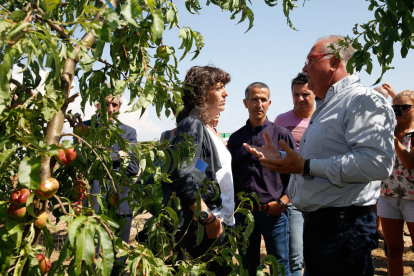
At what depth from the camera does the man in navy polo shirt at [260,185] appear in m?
3.23

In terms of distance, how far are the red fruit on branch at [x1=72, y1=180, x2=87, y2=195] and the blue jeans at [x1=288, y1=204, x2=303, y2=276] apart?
98.0 inches

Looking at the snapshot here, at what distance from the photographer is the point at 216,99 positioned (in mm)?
2758

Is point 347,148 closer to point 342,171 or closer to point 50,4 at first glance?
point 342,171

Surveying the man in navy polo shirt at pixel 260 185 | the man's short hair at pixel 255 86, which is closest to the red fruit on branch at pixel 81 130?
the man in navy polo shirt at pixel 260 185

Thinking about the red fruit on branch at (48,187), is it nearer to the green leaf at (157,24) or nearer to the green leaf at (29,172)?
the green leaf at (29,172)

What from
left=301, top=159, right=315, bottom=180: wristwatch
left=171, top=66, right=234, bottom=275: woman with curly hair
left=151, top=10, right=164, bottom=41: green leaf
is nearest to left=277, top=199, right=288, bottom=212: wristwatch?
left=171, top=66, right=234, bottom=275: woman with curly hair

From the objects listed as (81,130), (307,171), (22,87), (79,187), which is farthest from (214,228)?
(22,87)

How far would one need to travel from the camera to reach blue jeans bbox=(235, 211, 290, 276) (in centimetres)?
322

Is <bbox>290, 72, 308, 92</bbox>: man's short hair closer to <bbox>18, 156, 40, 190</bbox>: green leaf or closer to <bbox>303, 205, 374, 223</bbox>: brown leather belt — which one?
<bbox>303, 205, 374, 223</bbox>: brown leather belt

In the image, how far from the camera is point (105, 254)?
1.01 meters

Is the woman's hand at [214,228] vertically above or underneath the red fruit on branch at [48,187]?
underneath

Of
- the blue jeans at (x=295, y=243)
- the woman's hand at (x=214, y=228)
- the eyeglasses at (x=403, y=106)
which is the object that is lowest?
the blue jeans at (x=295, y=243)

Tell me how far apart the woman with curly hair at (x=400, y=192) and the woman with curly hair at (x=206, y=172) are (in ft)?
6.06

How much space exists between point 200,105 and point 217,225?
0.89 m
